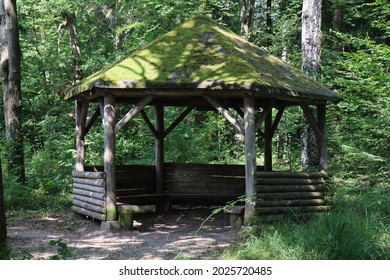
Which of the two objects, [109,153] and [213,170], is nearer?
[109,153]

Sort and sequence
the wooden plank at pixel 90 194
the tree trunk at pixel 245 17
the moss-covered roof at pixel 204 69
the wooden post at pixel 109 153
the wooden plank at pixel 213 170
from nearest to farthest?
the moss-covered roof at pixel 204 69 < the wooden post at pixel 109 153 < the wooden plank at pixel 90 194 < the wooden plank at pixel 213 170 < the tree trunk at pixel 245 17

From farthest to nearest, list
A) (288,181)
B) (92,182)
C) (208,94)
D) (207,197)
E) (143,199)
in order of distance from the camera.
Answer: (207,197)
(143,199)
(92,182)
(288,181)
(208,94)

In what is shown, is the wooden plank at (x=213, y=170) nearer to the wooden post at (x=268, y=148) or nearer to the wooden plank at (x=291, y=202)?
the wooden post at (x=268, y=148)

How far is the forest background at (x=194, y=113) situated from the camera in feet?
37.7

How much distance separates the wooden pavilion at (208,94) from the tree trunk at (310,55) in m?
0.88

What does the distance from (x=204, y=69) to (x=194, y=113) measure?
31.5 ft

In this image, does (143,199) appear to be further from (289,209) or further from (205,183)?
(289,209)

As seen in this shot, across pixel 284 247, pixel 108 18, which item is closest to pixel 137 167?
pixel 284 247

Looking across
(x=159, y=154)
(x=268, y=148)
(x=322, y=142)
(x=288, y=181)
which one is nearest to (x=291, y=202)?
(x=288, y=181)

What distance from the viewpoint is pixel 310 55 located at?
11.7 m

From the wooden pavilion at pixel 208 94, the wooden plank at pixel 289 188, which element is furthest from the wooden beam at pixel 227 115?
the wooden plank at pixel 289 188

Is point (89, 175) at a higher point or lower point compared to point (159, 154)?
lower

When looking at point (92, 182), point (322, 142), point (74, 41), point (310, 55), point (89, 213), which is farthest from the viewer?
point (74, 41)

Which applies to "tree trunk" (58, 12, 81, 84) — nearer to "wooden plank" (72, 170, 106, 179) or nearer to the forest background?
the forest background
